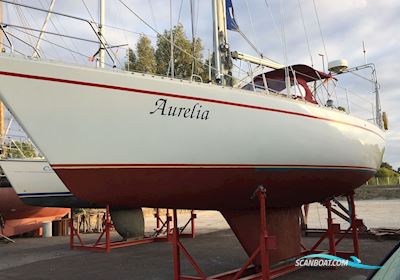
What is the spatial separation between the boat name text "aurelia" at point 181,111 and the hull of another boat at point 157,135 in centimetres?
1

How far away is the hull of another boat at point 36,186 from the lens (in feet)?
40.5

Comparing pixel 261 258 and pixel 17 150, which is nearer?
pixel 261 258

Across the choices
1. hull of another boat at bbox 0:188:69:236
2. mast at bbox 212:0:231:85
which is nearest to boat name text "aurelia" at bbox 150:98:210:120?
mast at bbox 212:0:231:85

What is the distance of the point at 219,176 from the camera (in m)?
5.31

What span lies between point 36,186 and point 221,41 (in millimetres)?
7799

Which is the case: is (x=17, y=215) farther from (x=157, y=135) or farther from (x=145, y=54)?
(x=145, y=54)

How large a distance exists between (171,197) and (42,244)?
10275 mm

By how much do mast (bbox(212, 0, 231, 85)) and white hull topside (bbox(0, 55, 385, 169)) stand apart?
1811 mm

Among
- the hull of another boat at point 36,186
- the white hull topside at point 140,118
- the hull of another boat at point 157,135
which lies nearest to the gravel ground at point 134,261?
the hull of another boat at point 36,186

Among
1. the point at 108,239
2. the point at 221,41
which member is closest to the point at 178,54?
the point at 108,239

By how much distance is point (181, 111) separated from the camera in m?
4.95

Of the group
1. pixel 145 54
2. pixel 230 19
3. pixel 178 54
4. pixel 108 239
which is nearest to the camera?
pixel 230 19

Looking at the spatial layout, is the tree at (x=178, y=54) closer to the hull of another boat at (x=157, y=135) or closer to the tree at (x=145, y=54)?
the tree at (x=145, y=54)

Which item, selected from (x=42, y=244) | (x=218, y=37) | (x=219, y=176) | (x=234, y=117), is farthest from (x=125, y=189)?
(x=42, y=244)
